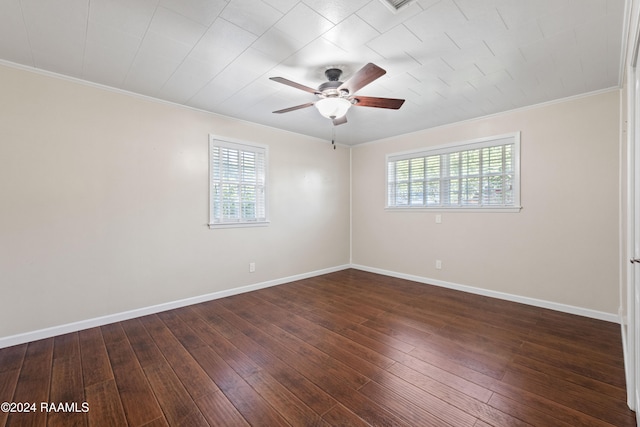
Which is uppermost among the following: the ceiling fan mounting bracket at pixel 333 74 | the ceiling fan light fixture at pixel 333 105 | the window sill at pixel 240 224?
the ceiling fan mounting bracket at pixel 333 74

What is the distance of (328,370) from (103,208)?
9.22 feet

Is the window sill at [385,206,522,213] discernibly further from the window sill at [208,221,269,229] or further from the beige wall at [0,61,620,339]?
the window sill at [208,221,269,229]

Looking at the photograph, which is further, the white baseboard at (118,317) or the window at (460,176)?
the window at (460,176)

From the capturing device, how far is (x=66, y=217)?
8.99ft

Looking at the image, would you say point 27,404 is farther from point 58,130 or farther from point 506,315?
point 506,315

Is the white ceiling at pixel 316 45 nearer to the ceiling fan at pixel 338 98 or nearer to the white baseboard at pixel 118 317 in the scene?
Answer: the ceiling fan at pixel 338 98

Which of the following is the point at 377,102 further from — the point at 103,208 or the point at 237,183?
the point at 103,208

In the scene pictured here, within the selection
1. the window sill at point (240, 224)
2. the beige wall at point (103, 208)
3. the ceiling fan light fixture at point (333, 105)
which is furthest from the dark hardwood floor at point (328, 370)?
the ceiling fan light fixture at point (333, 105)

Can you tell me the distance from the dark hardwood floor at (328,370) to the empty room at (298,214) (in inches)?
0.8

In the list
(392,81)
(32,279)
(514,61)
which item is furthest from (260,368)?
(514,61)

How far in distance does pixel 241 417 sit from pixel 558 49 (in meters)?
3.53

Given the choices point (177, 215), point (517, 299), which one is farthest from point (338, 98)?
point (517, 299)

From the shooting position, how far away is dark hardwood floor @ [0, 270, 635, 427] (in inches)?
65.4

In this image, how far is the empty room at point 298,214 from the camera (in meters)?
1.79
